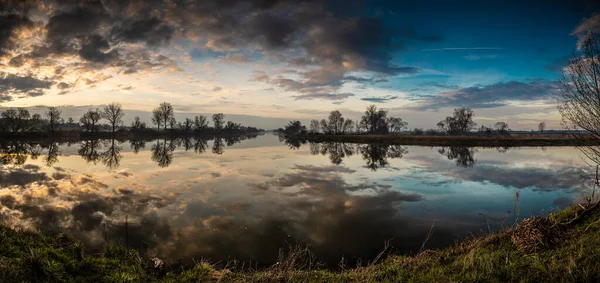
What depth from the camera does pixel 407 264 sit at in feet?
22.8

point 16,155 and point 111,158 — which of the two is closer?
point 111,158

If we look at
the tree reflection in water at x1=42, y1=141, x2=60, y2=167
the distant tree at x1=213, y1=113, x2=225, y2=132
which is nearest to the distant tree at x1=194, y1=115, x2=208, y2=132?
the distant tree at x1=213, y1=113, x2=225, y2=132

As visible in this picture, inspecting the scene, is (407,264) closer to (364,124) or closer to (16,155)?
(16,155)

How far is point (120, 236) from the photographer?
947 centimetres

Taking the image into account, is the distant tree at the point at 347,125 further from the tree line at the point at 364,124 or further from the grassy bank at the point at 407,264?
the grassy bank at the point at 407,264

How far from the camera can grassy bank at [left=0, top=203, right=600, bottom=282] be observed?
16.6 ft

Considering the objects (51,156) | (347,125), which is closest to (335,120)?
(347,125)

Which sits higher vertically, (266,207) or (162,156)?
(162,156)

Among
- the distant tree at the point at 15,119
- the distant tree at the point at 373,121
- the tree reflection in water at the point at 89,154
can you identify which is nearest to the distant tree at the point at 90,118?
the distant tree at the point at 15,119

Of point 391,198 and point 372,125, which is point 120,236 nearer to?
point 391,198

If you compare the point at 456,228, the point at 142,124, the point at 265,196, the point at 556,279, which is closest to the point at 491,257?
the point at 556,279

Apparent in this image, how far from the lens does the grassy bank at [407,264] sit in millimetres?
5074

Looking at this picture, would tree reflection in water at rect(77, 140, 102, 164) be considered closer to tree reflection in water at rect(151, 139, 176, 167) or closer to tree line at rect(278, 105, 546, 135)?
tree reflection in water at rect(151, 139, 176, 167)

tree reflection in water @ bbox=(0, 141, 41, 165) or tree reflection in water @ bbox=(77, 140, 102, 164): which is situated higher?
tree reflection in water @ bbox=(77, 140, 102, 164)
